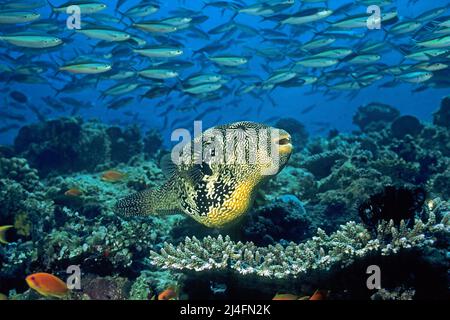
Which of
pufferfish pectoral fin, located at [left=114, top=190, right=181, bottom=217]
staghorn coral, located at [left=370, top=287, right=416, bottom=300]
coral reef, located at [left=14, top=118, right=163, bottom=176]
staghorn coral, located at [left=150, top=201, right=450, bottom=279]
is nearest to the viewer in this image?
staghorn coral, located at [left=370, top=287, right=416, bottom=300]

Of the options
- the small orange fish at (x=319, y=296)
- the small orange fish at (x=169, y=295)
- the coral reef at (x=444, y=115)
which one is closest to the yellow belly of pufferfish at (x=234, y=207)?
the small orange fish at (x=169, y=295)

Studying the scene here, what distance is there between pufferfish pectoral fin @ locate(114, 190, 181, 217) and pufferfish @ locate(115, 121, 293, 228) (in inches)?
12.8

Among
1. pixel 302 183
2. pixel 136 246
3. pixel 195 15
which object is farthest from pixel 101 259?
pixel 195 15

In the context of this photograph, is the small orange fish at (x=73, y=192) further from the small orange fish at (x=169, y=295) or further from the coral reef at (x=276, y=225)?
the small orange fish at (x=169, y=295)

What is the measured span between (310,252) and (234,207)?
91cm

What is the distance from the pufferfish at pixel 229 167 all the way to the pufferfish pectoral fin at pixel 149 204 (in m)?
0.33

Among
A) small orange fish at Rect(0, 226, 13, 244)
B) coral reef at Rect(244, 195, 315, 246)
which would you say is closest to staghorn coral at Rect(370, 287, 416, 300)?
coral reef at Rect(244, 195, 315, 246)

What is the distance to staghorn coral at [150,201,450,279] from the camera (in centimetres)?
323

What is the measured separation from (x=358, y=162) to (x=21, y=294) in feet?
21.2

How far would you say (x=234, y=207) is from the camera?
3740 millimetres

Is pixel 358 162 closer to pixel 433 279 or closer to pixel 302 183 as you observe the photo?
pixel 302 183

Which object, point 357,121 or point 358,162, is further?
point 357,121

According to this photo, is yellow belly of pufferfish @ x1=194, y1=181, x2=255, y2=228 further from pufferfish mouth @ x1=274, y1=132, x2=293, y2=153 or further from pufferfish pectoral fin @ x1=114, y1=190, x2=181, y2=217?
pufferfish pectoral fin @ x1=114, y1=190, x2=181, y2=217
